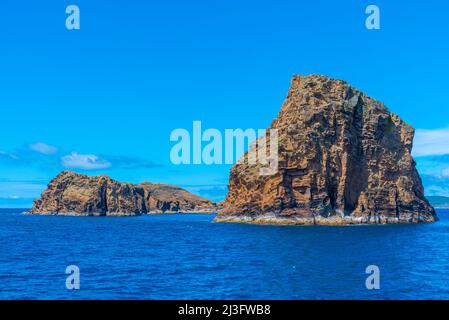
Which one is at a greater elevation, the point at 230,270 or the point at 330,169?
the point at 330,169

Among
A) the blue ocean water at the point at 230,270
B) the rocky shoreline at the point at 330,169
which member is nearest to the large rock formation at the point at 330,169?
the rocky shoreline at the point at 330,169

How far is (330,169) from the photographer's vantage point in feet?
458

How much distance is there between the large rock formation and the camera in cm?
13462

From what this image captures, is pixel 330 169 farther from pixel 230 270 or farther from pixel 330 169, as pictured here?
pixel 230 270

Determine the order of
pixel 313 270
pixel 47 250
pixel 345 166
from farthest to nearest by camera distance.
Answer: pixel 345 166 < pixel 47 250 < pixel 313 270

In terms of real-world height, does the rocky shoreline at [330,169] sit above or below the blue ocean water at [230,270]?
above

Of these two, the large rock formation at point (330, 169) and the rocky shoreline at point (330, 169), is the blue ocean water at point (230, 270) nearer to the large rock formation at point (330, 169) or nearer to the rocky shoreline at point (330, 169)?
the rocky shoreline at point (330, 169)

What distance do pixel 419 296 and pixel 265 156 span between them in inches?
4015

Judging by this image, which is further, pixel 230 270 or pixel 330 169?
pixel 330 169

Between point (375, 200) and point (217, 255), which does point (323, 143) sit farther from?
point (217, 255)

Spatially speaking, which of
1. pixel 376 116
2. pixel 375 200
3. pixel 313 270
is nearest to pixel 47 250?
pixel 313 270

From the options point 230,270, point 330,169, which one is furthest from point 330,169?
point 230,270

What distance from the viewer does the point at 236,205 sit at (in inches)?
5891

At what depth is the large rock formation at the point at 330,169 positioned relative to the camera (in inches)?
5300
